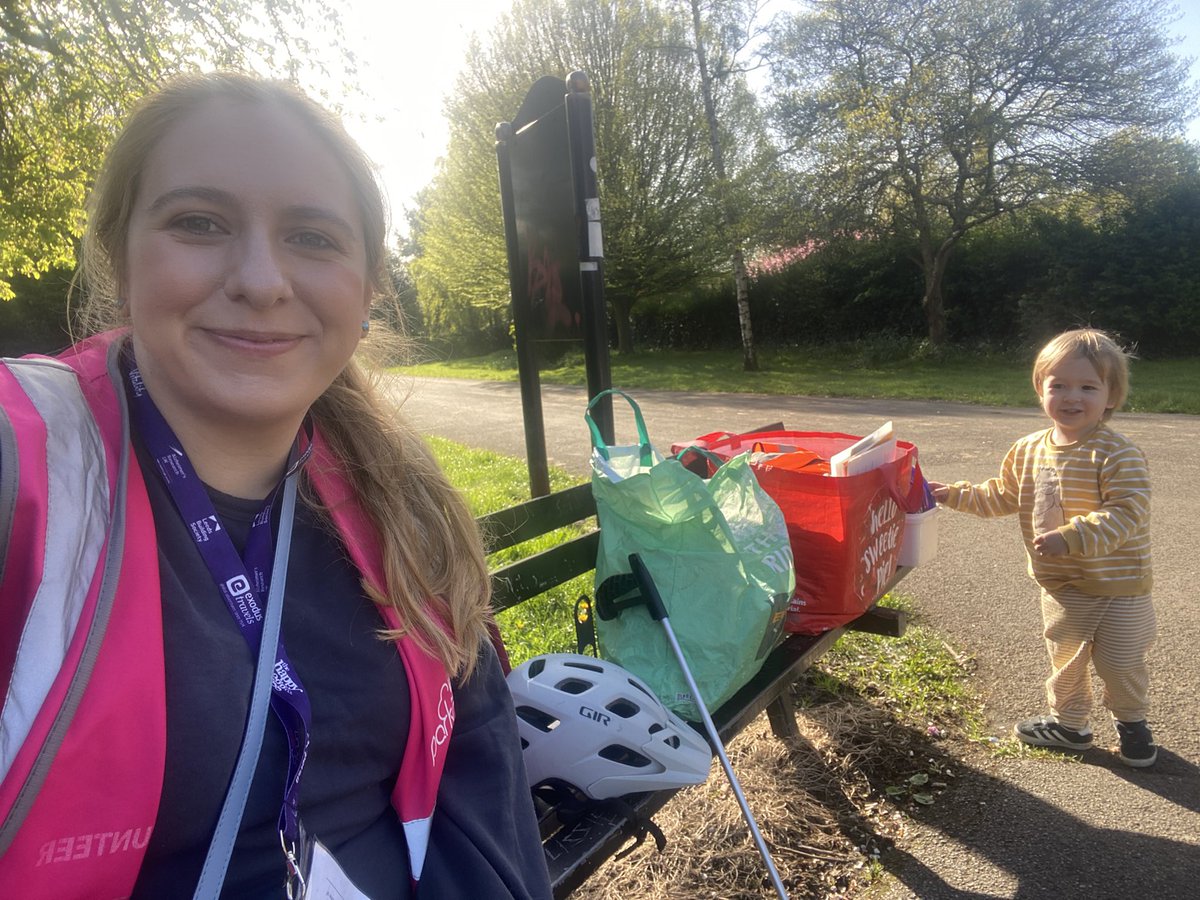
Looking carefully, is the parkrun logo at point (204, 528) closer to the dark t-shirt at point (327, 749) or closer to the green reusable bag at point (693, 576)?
the dark t-shirt at point (327, 749)

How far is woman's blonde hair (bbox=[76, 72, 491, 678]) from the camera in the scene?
143 cm

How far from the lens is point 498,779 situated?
5.41 ft

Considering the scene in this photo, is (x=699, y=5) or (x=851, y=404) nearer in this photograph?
(x=851, y=404)

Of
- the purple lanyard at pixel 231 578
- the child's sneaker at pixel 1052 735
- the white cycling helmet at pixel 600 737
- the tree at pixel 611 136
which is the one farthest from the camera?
the tree at pixel 611 136

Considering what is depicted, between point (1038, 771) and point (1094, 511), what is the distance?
1030 mm

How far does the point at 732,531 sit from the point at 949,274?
20.8 metres

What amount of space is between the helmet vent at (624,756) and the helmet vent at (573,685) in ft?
0.59

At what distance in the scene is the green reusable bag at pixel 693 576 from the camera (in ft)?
8.22

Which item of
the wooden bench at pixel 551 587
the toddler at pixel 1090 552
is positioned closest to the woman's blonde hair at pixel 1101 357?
the toddler at pixel 1090 552

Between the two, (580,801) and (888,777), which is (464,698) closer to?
(580,801)

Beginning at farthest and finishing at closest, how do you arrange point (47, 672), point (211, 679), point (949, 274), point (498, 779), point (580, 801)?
1. point (949, 274)
2. point (580, 801)
3. point (498, 779)
4. point (211, 679)
5. point (47, 672)

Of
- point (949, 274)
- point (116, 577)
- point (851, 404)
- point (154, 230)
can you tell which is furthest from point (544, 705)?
point (949, 274)

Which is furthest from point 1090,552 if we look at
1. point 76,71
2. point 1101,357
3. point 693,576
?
point 76,71

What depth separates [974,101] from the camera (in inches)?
729
